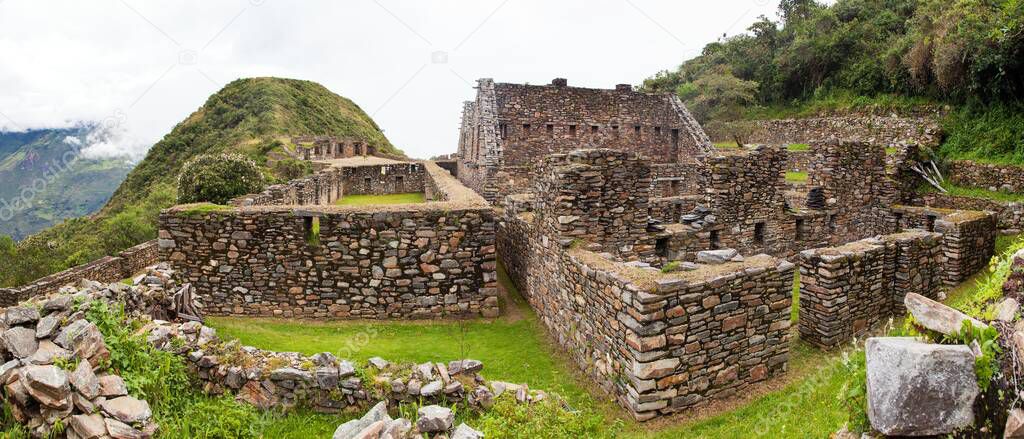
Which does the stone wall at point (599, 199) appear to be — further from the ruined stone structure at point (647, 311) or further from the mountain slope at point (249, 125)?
the mountain slope at point (249, 125)

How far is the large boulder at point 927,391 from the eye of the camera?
324 centimetres

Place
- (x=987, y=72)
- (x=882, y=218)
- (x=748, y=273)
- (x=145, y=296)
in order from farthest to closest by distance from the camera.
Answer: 1. (x=987, y=72)
2. (x=882, y=218)
3. (x=145, y=296)
4. (x=748, y=273)

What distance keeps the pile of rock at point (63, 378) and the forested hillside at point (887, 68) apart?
21139mm

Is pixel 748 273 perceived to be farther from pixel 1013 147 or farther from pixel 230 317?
pixel 1013 147

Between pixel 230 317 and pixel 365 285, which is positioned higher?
pixel 365 285

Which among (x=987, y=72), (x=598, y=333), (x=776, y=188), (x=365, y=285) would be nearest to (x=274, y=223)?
(x=365, y=285)

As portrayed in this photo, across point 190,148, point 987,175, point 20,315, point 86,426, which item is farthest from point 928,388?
→ point 190,148

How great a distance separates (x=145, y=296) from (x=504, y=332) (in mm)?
6198

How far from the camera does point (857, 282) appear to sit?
→ 9.02m

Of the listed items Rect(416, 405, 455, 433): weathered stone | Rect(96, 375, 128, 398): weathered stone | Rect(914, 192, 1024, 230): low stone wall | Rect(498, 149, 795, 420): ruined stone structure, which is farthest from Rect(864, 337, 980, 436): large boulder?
Rect(914, 192, 1024, 230): low stone wall

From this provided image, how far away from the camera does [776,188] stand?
Answer: 1309 cm

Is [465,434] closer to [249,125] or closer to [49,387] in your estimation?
[49,387]

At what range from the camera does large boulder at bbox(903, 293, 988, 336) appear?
3555 millimetres

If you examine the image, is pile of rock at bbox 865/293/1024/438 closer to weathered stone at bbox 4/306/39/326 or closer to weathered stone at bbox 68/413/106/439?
weathered stone at bbox 68/413/106/439
